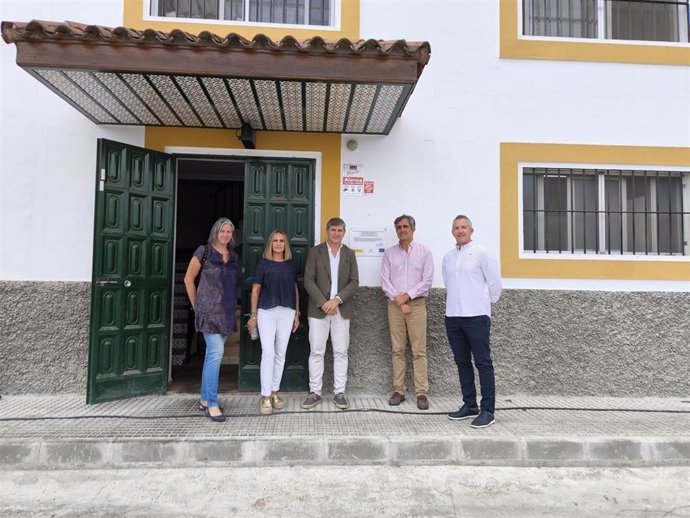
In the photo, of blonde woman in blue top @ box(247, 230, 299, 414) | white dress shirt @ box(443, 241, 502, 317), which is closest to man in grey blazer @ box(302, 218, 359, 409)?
blonde woman in blue top @ box(247, 230, 299, 414)

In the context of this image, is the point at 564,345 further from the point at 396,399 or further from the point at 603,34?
the point at 603,34

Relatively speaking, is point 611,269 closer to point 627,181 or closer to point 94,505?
point 627,181

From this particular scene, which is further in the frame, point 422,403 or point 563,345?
point 563,345

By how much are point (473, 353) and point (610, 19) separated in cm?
457

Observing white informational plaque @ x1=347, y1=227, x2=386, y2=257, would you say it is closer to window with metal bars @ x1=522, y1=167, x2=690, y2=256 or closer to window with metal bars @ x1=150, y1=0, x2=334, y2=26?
window with metal bars @ x1=522, y1=167, x2=690, y2=256

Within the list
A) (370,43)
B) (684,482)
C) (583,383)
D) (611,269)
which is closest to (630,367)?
(583,383)

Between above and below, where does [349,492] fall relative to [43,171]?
below

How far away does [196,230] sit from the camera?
10.1m

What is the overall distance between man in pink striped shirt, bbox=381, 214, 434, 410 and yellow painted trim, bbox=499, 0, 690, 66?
98.5 inches

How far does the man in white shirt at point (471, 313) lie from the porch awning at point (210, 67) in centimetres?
156

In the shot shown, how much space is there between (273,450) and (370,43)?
11.2 ft

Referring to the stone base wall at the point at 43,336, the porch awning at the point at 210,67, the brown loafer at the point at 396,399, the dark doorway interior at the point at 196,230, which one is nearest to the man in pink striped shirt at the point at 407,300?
the brown loafer at the point at 396,399

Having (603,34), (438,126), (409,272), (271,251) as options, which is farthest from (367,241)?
(603,34)

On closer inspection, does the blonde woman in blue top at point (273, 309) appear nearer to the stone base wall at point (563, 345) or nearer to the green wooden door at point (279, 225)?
the green wooden door at point (279, 225)
